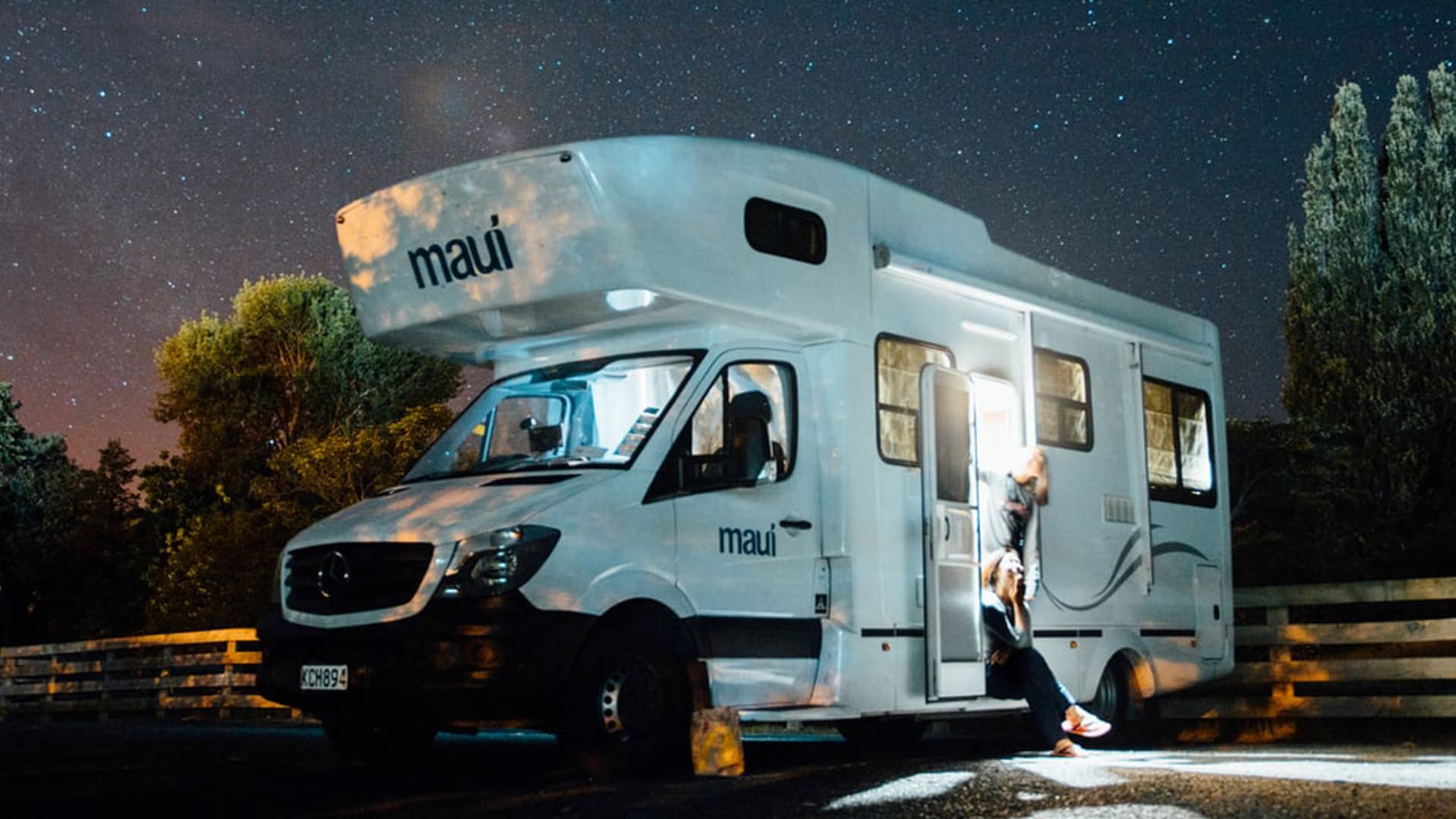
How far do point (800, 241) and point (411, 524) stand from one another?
9.30 ft

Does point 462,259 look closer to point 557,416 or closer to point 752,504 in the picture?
point 557,416

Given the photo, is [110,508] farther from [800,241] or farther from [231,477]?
[800,241]

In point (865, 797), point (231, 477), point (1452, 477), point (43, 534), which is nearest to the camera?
point (865, 797)

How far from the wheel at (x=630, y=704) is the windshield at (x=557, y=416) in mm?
1057

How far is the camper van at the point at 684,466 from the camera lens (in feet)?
26.2

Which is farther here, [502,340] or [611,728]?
[502,340]

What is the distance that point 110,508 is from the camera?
4175 cm

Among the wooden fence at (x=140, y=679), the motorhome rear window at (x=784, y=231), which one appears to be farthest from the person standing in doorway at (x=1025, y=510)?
the wooden fence at (x=140, y=679)

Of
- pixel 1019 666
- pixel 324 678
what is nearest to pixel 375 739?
pixel 324 678

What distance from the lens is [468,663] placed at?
25.4 ft

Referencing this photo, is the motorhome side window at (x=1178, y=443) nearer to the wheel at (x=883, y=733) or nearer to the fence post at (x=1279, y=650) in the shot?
the fence post at (x=1279, y=650)

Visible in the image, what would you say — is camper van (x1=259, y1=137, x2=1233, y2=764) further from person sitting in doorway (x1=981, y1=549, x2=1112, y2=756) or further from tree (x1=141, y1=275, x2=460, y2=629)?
tree (x1=141, y1=275, x2=460, y2=629)

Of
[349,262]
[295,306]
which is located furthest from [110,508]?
[349,262]

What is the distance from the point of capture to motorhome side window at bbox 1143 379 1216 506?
12055 mm
